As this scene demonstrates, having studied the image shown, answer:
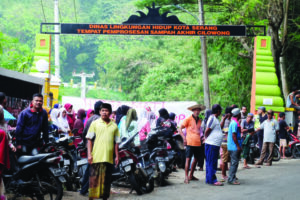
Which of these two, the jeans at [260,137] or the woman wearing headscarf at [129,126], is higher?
the woman wearing headscarf at [129,126]

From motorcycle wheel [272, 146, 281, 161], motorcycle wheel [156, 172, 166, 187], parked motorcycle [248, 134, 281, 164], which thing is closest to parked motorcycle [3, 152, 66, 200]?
motorcycle wheel [156, 172, 166, 187]

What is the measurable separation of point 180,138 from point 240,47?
1606 centimetres

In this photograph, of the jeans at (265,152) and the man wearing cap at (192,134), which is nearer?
the man wearing cap at (192,134)

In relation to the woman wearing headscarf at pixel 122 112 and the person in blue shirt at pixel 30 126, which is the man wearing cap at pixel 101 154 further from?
the woman wearing headscarf at pixel 122 112

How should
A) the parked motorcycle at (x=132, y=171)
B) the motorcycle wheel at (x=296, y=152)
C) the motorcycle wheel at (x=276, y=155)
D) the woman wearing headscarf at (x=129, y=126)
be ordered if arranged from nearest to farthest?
the parked motorcycle at (x=132, y=171) < the woman wearing headscarf at (x=129, y=126) < the motorcycle wheel at (x=276, y=155) < the motorcycle wheel at (x=296, y=152)

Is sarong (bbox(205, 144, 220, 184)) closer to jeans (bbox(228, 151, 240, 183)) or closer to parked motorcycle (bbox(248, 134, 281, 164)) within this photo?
jeans (bbox(228, 151, 240, 183))

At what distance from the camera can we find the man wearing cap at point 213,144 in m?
11.3

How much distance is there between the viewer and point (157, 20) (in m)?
22.2

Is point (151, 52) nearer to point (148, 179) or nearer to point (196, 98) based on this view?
point (196, 98)

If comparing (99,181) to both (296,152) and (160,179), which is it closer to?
(160,179)

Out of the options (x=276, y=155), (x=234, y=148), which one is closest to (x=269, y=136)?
(x=276, y=155)

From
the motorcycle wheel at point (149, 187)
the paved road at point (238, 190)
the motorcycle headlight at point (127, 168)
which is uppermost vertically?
the motorcycle headlight at point (127, 168)

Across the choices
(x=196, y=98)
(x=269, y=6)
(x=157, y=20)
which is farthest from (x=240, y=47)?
(x=196, y=98)

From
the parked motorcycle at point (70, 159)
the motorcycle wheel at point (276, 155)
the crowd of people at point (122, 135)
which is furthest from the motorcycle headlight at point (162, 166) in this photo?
the motorcycle wheel at point (276, 155)
